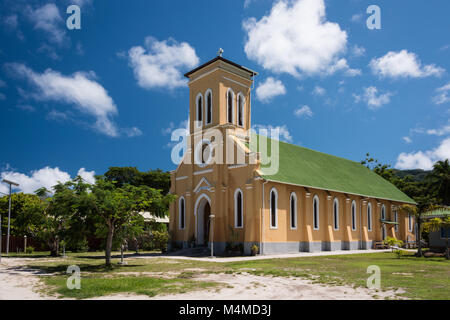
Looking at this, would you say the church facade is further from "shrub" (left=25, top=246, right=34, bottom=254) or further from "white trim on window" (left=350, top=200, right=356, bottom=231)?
"shrub" (left=25, top=246, right=34, bottom=254)

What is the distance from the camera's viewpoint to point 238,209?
97.5ft

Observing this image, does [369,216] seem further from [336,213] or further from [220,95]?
[220,95]

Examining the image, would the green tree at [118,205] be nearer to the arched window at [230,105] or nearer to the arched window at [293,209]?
the arched window at [293,209]

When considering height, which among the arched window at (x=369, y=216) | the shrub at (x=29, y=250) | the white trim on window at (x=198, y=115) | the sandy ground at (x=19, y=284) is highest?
the white trim on window at (x=198, y=115)

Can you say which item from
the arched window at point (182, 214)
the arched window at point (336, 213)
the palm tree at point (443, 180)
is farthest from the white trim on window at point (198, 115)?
the palm tree at point (443, 180)

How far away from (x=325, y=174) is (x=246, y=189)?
443 inches

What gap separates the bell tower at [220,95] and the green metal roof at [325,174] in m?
4.17

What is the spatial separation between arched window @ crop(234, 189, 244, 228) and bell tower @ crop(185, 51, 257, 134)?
5.58 m

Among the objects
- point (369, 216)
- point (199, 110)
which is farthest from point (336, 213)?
point (199, 110)

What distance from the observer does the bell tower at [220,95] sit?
32625 mm

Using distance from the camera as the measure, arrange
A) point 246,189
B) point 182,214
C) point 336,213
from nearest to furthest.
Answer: point 246,189
point 182,214
point 336,213

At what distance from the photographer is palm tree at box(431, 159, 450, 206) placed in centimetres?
5825
